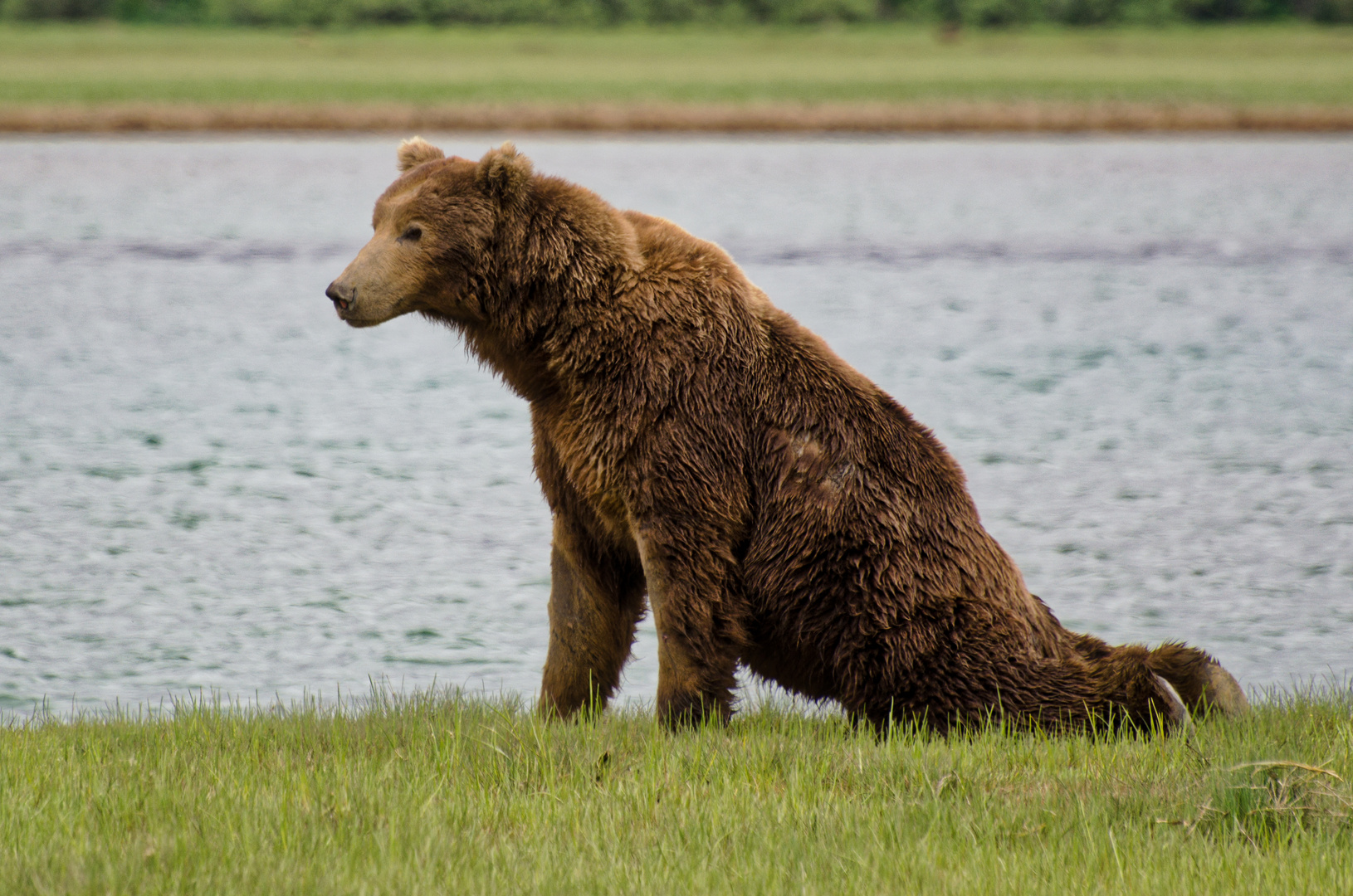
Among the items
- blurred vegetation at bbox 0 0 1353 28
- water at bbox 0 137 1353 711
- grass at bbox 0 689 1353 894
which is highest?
blurred vegetation at bbox 0 0 1353 28

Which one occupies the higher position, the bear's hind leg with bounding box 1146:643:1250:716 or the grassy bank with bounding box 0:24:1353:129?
the grassy bank with bounding box 0:24:1353:129

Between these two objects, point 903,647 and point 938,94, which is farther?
point 938,94

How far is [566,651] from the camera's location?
4496 millimetres

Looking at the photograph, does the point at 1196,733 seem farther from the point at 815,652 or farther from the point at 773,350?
the point at 773,350

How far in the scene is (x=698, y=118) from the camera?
117 feet

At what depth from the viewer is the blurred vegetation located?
62188 mm

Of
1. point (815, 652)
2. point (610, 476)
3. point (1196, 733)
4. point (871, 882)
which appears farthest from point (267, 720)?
point (1196, 733)

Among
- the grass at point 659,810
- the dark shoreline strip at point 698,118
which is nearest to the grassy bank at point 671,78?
the dark shoreline strip at point 698,118

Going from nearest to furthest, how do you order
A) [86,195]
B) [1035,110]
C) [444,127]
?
[86,195] < [444,127] < [1035,110]

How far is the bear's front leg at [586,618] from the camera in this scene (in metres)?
4.38

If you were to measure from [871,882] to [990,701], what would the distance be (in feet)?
3.12

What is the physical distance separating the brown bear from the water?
1.81 metres

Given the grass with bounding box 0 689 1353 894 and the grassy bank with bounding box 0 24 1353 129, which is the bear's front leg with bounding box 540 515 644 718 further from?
the grassy bank with bounding box 0 24 1353 129

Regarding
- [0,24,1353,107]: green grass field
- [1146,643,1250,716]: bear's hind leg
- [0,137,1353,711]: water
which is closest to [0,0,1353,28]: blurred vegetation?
[0,24,1353,107]: green grass field
